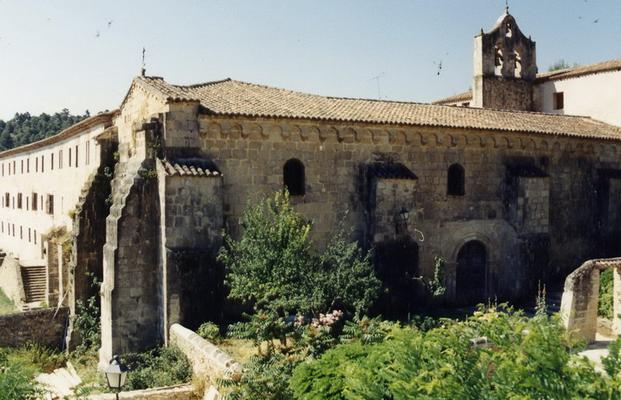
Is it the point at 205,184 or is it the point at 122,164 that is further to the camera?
the point at 122,164

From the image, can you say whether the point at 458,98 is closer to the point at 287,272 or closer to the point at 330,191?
the point at 330,191

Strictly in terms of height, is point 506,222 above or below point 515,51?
below

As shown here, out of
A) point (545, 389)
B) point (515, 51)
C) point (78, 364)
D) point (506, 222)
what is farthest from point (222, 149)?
point (515, 51)

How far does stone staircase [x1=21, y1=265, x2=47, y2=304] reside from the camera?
27987 millimetres

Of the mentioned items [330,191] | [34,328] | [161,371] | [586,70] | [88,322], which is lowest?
[34,328]

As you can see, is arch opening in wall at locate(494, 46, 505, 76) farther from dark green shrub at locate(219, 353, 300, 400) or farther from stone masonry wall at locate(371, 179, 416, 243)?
dark green shrub at locate(219, 353, 300, 400)

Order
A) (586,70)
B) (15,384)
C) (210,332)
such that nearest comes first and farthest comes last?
1. (15,384)
2. (210,332)
3. (586,70)

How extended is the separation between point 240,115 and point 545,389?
12.6 m

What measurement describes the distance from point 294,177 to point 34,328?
11.3 metres

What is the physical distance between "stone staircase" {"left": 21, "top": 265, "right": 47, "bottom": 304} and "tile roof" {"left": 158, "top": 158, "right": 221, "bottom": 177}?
49.3 ft

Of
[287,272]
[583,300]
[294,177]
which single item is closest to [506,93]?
[583,300]

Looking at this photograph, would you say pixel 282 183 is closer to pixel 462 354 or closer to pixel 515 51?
pixel 462 354

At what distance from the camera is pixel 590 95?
28.9 metres

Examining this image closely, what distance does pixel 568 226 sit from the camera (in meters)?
24.1
